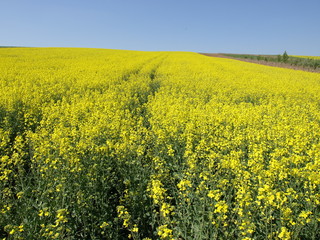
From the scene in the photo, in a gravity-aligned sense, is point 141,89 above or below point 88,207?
above

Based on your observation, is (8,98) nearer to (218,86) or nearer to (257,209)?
(257,209)

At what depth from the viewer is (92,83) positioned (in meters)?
12.8

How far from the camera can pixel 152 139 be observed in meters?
6.10

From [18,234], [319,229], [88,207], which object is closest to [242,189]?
[319,229]

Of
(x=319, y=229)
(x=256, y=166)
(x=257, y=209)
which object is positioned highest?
(x=256, y=166)

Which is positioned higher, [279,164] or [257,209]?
[279,164]

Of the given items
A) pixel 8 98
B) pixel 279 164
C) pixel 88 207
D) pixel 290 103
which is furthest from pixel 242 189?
pixel 290 103

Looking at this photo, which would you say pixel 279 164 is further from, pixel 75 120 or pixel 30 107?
pixel 30 107

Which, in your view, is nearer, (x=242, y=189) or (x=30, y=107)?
(x=242, y=189)

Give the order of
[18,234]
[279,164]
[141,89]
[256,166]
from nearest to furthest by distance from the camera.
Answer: [18,234] < [279,164] < [256,166] < [141,89]

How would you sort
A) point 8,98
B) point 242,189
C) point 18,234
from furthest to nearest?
1. point 8,98
2. point 242,189
3. point 18,234

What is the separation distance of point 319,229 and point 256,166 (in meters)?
1.20

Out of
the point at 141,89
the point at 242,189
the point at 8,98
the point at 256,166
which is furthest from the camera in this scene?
the point at 141,89

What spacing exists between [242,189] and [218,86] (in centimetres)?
1107
